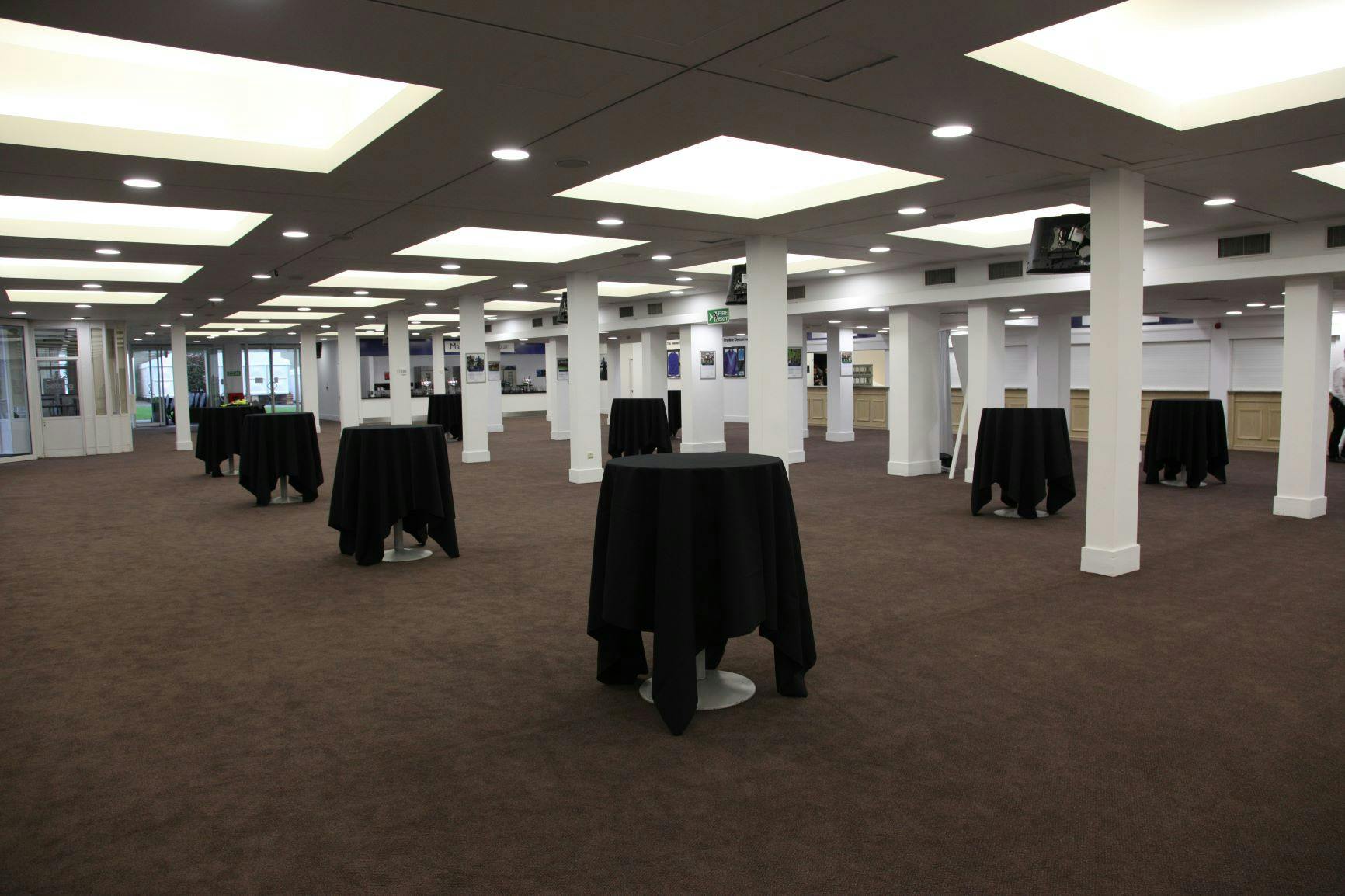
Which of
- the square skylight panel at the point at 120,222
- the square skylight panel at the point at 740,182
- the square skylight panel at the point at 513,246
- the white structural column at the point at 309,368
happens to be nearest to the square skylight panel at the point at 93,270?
the square skylight panel at the point at 120,222

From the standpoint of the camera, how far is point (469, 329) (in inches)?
568

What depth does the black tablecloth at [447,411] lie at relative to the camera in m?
18.9

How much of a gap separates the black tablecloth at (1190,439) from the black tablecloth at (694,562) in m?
8.70

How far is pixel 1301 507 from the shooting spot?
26.9ft

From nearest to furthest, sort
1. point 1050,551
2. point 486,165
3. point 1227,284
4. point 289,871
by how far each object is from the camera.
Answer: point 289,871 → point 486,165 → point 1050,551 → point 1227,284

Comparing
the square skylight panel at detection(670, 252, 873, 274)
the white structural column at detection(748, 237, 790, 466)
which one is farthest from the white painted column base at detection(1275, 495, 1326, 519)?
the square skylight panel at detection(670, 252, 873, 274)

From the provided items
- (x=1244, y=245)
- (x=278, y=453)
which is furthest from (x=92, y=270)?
(x=1244, y=245)

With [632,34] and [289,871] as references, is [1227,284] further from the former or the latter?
[289,871]

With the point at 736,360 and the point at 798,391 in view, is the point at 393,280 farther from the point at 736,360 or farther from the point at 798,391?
the point at 736,360

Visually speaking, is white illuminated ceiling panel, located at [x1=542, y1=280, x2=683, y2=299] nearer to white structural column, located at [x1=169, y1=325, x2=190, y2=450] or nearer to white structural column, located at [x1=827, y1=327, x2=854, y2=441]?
white structural column, located at [x1=827, y1=327, x2=854, y2=441]

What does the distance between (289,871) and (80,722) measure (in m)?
1.70

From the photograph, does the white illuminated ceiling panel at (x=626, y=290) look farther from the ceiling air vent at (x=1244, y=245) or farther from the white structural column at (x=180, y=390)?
the white structural column at (x=180, y=390)

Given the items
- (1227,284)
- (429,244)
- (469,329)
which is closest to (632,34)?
(429,244)

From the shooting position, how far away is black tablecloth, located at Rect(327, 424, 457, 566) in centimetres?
632
